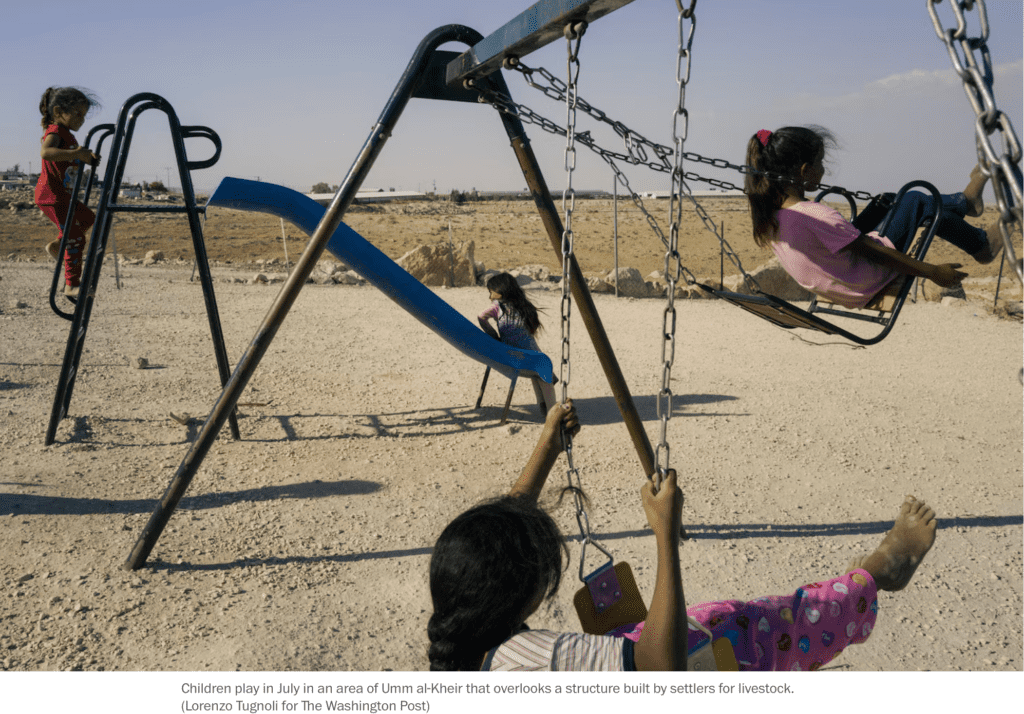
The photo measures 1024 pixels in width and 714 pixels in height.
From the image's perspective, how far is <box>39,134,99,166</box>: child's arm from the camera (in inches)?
170

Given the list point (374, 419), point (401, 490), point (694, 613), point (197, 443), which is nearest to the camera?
point (694, 613)

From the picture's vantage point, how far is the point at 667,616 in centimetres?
143

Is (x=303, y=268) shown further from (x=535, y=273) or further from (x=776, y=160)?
(x=535, y=273)

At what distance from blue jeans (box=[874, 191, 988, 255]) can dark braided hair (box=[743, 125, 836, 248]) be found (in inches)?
17.5

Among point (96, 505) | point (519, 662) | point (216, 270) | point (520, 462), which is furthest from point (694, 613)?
point (216, 270)

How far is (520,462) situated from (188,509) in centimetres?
206

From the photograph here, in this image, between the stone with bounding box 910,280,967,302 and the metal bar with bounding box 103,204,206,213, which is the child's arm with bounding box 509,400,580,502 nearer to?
the metal bar with bounding box 103,204,206,213

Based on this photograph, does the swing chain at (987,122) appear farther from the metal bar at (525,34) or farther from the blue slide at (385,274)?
the blue slide at (385,274)

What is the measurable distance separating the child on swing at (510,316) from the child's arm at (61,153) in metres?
2.83

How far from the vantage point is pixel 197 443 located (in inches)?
130

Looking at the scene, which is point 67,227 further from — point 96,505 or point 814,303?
point 814,303

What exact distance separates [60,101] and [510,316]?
11.1ft

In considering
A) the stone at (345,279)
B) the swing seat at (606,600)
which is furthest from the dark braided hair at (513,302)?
the stone at (345,279)

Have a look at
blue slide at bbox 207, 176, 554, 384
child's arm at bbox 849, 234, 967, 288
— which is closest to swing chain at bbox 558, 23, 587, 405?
child's arm at bbox 849, 234, 967, 288
